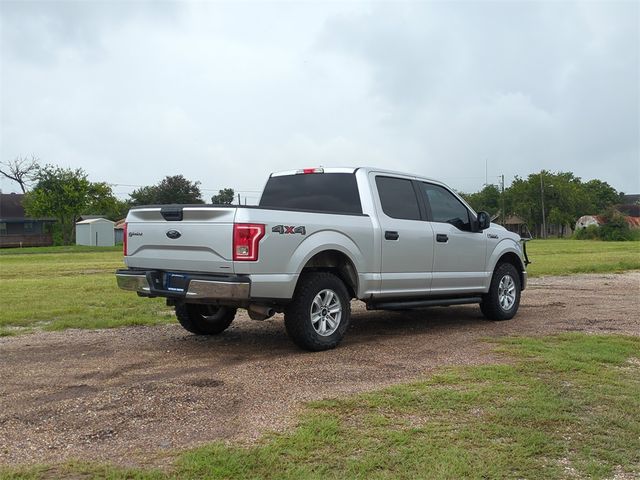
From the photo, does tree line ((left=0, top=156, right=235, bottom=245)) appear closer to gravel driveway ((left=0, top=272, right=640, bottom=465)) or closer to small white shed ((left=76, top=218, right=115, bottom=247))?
small white shed ((left=76, top=218, right=115, bottom=247))

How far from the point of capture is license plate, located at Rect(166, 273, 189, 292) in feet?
21.9

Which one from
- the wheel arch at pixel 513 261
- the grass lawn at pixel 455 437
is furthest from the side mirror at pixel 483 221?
the grass lawn at pixel 455 437

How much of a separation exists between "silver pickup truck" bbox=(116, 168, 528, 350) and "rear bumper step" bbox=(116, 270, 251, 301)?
0.01 m

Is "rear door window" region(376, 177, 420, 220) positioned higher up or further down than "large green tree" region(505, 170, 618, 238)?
further down

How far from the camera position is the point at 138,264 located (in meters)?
7.42

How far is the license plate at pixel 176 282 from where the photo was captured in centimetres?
669

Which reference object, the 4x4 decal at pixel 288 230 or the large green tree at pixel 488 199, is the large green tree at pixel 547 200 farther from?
the 4x4 decal at pixel 288 230

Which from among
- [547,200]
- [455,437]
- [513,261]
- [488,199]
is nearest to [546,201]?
[547,200]

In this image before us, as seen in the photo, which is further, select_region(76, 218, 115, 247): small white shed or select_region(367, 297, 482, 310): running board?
select_region(76, 218, 115, 247): small white shed

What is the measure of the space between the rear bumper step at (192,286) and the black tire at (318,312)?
711 millimetres

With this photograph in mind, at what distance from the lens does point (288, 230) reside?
265 inches

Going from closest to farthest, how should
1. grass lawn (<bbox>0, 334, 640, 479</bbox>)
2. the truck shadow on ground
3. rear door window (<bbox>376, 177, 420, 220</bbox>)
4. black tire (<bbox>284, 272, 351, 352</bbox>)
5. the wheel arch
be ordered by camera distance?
grass lawn (<bbox>0, 334, 640, 479</bbox>)
black tire (<bbox>284, 272, 351, 352</bbox>)
the truck shadow on ground
rear door window (<bbox>376, 177, 420, 220</bbox>)
the wheel arch

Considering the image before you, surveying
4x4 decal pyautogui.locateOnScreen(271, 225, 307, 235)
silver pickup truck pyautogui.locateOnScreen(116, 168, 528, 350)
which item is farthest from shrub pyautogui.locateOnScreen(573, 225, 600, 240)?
4x4 decal pyautogui.locateOnScreen(271, 225, 307, 235)

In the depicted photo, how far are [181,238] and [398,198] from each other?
2832mm
